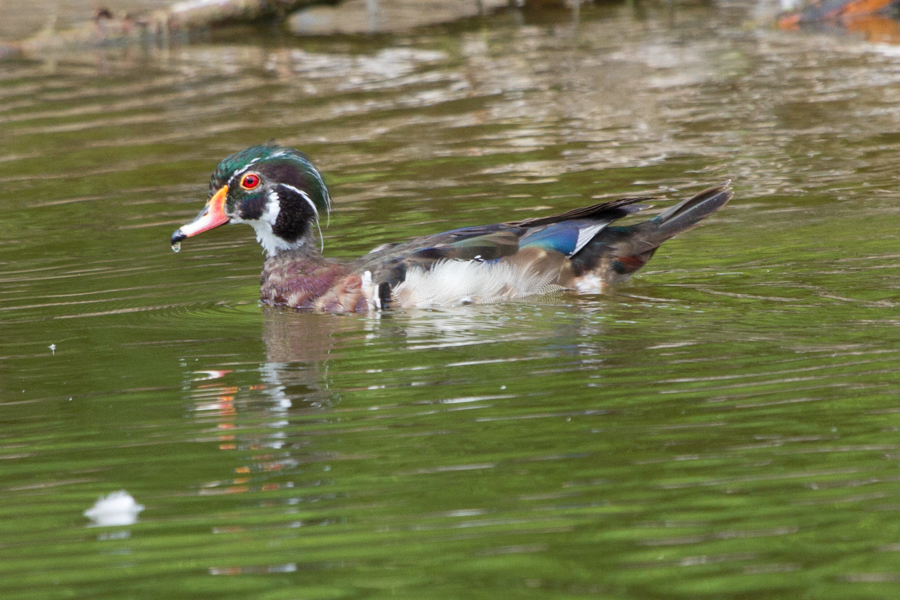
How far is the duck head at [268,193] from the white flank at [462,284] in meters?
0.99

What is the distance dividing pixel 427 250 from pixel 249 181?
1.38 metres

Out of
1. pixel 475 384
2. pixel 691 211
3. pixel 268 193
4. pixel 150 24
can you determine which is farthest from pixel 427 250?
pixel 150 24

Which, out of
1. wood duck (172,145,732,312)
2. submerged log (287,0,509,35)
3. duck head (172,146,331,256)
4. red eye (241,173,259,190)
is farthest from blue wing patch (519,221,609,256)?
submerged log (287,0,509,35)

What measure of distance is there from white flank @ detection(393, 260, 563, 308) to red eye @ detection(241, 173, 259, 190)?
128 cm

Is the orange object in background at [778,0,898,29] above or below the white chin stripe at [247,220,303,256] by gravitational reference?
above

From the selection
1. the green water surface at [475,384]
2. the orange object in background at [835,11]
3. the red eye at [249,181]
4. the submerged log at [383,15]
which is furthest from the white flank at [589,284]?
the submerged log at [383,15]

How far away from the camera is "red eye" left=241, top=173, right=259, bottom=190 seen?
8.57m

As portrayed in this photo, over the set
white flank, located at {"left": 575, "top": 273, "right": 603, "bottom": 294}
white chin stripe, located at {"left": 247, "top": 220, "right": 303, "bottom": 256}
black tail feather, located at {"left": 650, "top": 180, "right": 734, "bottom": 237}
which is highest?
black tail feather, located at {"left": 650, "top": 180, "right": 734, "bottom": 237}

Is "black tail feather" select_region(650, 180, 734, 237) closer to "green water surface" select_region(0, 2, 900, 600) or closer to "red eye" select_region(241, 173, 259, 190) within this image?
"green water surface" select_region(0, 2, 900, 600)

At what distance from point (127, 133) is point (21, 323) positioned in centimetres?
826

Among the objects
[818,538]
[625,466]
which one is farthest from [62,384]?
[818,538]

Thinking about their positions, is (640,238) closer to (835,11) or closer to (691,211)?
(691,211)

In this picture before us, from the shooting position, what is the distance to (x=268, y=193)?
8625mm

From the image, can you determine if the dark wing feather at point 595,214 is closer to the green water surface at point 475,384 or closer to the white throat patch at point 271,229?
the green water surface at point 475,384
